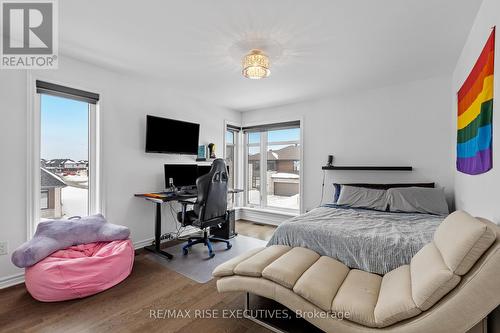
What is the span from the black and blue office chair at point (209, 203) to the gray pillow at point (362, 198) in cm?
175

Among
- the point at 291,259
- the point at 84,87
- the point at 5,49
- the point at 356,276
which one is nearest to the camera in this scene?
the point at 356,276

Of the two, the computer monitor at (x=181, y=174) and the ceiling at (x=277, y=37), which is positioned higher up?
the ceiling at (x=277, y=37)

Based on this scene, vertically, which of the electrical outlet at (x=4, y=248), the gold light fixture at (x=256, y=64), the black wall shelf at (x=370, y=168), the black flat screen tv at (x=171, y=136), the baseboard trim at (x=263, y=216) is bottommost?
the baseboard trim at (x=263, y=216)

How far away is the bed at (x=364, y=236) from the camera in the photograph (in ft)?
6.30

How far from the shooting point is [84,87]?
9.53ft

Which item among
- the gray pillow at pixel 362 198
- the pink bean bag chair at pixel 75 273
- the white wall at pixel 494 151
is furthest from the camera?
the gray pillow at pixel 362 198

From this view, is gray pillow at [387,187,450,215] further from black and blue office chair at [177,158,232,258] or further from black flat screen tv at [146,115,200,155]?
black flat screen tv at [146,115,200,155]

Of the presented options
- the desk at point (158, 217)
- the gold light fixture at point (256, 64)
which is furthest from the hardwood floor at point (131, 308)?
the gold light fixture at point (256, 64)

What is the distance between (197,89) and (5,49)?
2.20 m

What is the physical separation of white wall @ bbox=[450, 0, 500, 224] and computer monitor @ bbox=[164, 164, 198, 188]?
3438 mm

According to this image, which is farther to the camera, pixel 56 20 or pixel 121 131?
pixel 121 131

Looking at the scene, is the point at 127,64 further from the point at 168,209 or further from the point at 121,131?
the point at 168,209

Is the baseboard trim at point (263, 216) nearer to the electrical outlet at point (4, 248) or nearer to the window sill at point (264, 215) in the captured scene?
the window sill at point (264, 215)

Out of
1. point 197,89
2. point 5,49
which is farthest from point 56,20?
point 197,89
